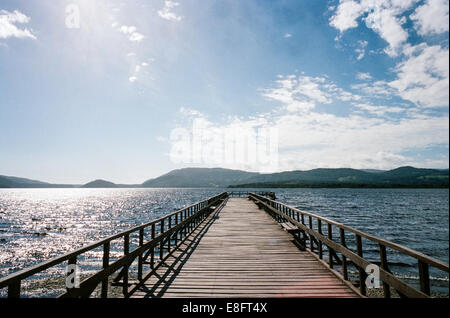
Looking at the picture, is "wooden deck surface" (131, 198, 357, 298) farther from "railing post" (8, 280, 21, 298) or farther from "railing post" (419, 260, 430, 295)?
"railing post" (8, 280, 21, 298)

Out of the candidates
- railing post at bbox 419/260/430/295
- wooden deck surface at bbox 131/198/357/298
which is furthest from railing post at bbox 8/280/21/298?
railing post at bbox 419/260/430/295

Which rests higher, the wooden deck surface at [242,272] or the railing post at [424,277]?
the railing post at [424,277]

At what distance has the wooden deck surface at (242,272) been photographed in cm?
539

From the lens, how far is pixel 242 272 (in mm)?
6629

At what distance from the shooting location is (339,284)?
226 inches

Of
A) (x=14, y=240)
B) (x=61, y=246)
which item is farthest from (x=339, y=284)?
(x=14, y=240)

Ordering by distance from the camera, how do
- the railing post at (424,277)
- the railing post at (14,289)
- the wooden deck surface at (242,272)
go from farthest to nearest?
the wooden deck surface at (242,272)
the railing post at (424,277)
the railing post at (14,289)

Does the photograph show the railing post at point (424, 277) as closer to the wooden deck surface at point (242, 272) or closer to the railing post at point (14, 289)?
the wooden deck surface at point (242, 272)

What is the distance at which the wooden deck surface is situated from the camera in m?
5.39

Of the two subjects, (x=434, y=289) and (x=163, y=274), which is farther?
(x=434, y=289)

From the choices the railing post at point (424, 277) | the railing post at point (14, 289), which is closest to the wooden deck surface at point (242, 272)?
the railing post at point (424, 277)

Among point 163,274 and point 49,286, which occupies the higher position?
point 163,274
